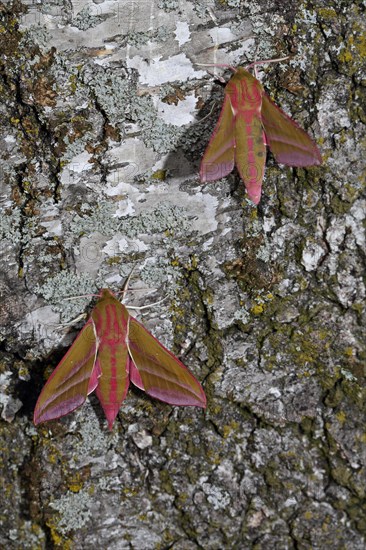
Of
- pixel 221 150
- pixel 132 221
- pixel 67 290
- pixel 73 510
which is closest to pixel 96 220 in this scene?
pixel 132 221

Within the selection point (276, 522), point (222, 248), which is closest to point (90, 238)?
point (222, 248)

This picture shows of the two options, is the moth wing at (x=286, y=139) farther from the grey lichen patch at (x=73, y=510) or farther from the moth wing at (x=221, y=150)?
the grey lichen patch at (x=73, y=510)

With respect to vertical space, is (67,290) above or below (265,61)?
below

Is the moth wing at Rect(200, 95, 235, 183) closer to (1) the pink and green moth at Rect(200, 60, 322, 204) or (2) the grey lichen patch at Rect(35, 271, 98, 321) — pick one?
(1) the pink and green moth at Rect(200, 60, 322, 204)

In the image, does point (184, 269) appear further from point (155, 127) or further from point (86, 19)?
point (86, 19)

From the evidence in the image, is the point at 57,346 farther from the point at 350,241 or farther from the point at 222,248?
the point at 350,241
